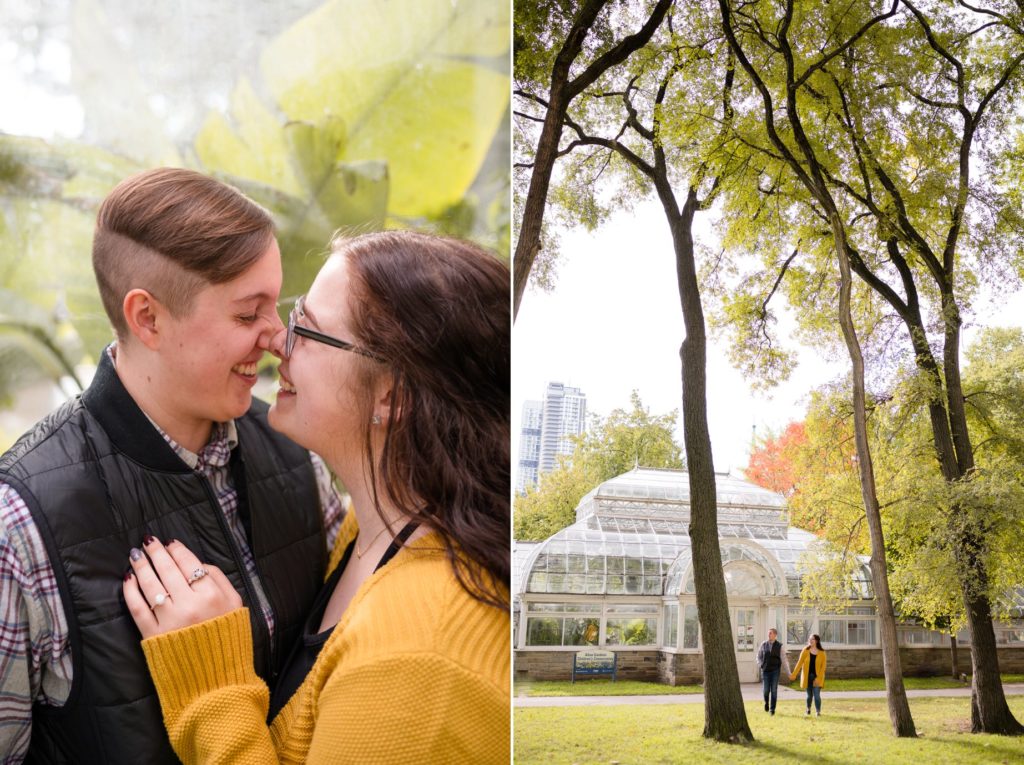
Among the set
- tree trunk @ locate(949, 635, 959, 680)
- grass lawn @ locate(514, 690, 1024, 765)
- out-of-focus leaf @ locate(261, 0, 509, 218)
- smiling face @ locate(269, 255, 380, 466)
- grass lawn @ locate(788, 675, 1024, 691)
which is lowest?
grass lawn @ locate(514, 690, 1024, 765)

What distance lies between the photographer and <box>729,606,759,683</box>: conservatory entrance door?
2275 millimetres

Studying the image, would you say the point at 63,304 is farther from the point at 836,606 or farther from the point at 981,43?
Result: the point at 981,43

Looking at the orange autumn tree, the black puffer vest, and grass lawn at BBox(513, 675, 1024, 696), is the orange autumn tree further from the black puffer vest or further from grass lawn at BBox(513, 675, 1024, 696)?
the black puffer vest

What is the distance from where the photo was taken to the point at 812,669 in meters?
2.27

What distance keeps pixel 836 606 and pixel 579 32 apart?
1654 mm

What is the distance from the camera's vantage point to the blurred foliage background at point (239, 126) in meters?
1.55

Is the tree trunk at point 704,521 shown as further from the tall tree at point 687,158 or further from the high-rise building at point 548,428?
the high-rise building at point 548,428

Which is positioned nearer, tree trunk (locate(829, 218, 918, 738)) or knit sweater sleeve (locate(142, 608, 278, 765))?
knit sweater sleeve (locate(142, 608, 278, 765))

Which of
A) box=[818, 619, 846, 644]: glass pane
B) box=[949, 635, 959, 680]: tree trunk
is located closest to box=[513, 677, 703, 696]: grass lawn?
box=[818, 619, 846, 644]: glass pane

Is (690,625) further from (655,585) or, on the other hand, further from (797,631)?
(797,631)

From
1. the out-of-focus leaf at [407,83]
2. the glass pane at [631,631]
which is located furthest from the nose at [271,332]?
the glass pane at [631,631]

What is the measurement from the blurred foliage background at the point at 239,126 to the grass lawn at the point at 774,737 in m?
1.23

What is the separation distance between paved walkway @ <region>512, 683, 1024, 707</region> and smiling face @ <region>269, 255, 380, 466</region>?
1029 millimetres

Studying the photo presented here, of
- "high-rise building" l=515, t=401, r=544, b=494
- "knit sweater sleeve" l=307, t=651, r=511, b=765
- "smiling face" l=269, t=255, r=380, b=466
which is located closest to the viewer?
"knit sweater sleeve" l=307, t=651, r=511, b=765
